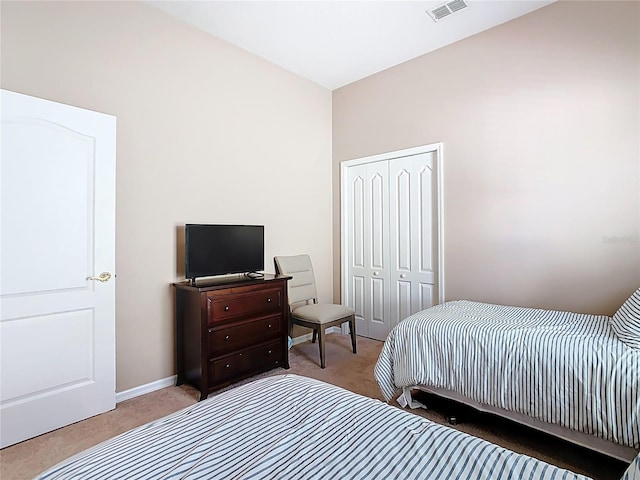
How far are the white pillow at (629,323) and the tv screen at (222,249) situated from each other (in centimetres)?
268

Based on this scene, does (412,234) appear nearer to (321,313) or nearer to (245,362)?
(321,313)

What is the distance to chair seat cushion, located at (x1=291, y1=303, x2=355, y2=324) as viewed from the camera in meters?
3.29

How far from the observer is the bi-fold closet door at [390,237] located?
3.62 meters

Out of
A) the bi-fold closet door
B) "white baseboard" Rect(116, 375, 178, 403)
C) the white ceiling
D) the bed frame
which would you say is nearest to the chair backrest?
the bi-fold closet door

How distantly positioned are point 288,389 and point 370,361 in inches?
90.5

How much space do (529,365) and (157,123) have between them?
10.4 ft

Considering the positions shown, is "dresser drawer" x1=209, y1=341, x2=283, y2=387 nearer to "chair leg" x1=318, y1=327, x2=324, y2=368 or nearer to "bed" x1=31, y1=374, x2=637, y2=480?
"chair leg" x1=318, y1=327, x2=324, y2=368

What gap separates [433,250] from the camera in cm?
360

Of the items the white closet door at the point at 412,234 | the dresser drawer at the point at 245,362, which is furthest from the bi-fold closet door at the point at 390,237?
the dresser drawer at the point at 245,362

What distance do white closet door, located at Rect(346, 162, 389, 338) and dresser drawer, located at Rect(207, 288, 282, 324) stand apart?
55.6 inches

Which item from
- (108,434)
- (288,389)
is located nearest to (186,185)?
(108,434)

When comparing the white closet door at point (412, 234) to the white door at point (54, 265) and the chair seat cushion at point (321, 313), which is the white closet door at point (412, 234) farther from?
the white door at point (54, 265)

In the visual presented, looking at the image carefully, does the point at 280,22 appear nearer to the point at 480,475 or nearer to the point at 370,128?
the point at 370,128

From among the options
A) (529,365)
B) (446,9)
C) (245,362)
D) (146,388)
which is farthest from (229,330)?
(446,9)
